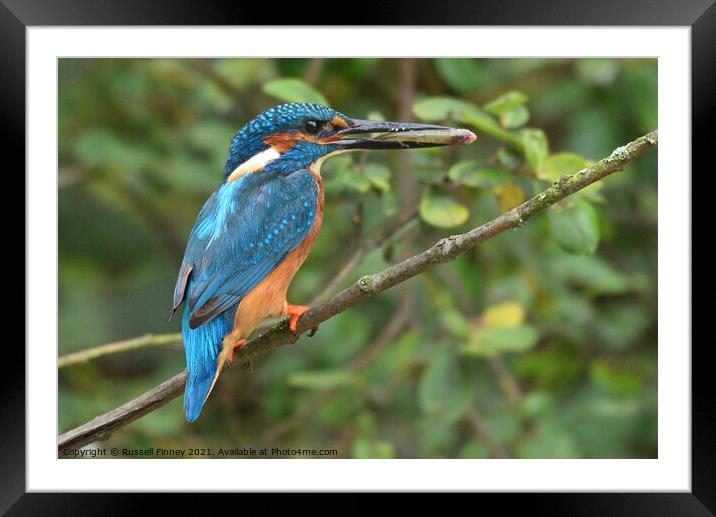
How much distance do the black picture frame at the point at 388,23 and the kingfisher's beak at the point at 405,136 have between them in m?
0.24

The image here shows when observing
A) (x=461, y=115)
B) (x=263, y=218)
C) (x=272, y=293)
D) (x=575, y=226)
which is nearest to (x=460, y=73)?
(x=461, y=115)

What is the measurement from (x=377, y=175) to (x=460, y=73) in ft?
1.71

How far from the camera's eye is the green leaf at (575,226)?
79.6 inches

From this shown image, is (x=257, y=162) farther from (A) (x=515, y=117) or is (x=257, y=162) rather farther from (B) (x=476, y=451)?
(B) (x=476, y=451)

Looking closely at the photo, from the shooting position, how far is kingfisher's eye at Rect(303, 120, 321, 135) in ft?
6.86

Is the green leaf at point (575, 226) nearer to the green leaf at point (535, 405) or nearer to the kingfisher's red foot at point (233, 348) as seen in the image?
the green leaf at point (535, 405)

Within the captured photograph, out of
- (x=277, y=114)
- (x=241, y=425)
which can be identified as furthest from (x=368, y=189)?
(x=241, y=425)

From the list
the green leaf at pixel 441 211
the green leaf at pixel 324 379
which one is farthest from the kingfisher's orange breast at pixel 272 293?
the green leaf at pixel 324 379

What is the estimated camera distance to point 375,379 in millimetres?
2812

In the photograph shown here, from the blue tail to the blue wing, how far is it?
1.9 inches

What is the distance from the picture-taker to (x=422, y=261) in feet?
5.35

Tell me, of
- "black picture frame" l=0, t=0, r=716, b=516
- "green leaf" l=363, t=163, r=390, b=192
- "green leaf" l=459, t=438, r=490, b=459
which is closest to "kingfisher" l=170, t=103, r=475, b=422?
"green leaf" l=363, t=163, r=390, b=192

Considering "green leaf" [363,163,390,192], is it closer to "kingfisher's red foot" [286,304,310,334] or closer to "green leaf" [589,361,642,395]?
"kingfisher's red foot" [286,304,310,334]

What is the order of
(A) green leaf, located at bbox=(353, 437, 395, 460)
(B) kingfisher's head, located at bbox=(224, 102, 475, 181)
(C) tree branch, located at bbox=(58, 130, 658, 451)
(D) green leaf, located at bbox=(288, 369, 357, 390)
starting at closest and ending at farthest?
(C) tree branch, located at bbox=(58, 130, 658, 451)
(B) kingfisher's head, located at bbox=(224, 102, 475, 181)
(A) green leaf, located at bbox=(353, 437, 395, 460)
(D) green leaf, located at bbox=(288, 369, 357, 390)
